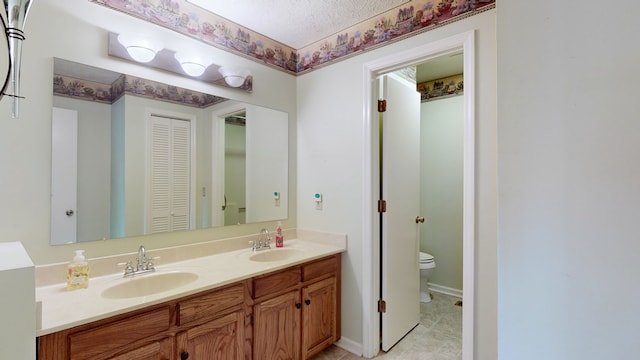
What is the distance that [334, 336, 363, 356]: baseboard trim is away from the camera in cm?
214

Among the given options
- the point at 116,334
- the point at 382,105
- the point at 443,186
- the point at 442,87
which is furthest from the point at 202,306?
the point at 442,87

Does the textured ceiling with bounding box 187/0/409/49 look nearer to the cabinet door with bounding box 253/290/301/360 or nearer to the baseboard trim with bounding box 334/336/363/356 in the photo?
the cabinet door with bounding box 253/290/301/360

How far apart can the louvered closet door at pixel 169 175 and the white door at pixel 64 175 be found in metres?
0.36

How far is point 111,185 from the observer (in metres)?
1.62

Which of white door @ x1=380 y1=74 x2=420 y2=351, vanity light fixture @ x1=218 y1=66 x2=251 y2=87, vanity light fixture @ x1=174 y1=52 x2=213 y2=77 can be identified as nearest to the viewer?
vanity light fixture @ x1=174 y1=52 x2=213 y2=77

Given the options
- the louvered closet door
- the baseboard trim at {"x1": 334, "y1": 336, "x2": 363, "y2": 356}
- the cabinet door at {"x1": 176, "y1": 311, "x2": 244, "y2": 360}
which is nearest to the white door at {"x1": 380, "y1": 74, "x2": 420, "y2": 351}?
the baseboard trim at {"x1": 334, "y1": 336, "x2": 363, "y2": 356}

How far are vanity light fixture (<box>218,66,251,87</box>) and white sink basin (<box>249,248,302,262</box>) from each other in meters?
1.27

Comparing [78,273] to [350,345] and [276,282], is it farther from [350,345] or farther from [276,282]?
[350,345]

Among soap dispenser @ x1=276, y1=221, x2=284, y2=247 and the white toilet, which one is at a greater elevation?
soap dispenser @ x1=276, y1=221, x2=284, y2=247

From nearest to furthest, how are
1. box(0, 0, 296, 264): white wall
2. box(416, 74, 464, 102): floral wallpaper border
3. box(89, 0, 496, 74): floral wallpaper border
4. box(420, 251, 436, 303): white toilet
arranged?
box(0, 0, 296, 264): white wall, box(89, 0, 496, 74): floral wallpaper border, box(420, 251, 436, 303): white toilet, box(416, 74, 464, 102): floral wallpaper border

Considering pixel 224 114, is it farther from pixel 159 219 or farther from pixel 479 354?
pixel 479 354

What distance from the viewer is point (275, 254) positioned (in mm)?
2176

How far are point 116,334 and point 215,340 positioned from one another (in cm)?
46

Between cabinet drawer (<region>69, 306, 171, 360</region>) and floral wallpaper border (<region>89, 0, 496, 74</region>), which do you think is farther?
floral wallpaper border (<region>89, 0, 496, 74</region>)
